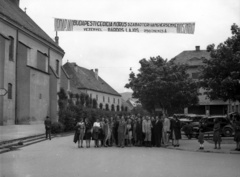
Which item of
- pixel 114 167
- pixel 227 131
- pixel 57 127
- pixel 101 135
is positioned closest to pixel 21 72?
pixel 57 127

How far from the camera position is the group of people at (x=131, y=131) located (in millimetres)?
19594

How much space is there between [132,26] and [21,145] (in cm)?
1058

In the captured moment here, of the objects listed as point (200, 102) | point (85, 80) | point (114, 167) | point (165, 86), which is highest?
point (85, 80)

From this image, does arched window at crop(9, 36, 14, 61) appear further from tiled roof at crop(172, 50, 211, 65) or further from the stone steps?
tiled roof at crop(172, 50, 211, 65)

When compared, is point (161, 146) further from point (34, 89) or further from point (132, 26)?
point (34, 89)

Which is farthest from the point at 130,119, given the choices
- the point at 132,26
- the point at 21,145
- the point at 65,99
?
the point at 65,99

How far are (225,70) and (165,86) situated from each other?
9882mm

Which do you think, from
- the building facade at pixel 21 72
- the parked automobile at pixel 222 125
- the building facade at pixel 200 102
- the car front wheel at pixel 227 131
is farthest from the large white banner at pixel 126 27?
the building facade at pixel 200 102

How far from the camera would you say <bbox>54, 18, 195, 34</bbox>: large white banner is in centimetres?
1143

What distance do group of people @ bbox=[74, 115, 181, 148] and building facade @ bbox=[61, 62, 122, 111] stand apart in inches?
1809

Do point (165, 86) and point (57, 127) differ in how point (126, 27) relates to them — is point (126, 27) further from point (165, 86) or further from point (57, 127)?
point (57, 127)

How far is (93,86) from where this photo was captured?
249ft

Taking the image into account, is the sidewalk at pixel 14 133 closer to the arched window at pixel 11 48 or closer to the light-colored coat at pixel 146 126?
the light-colored coat at pixel 146 126

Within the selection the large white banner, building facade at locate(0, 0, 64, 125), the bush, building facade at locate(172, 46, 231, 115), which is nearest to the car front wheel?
the bush
